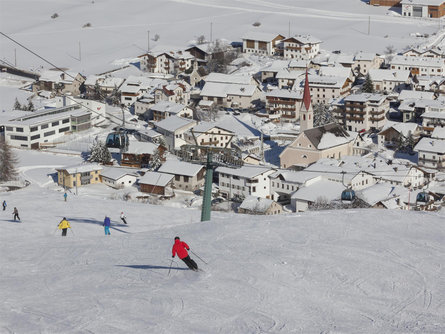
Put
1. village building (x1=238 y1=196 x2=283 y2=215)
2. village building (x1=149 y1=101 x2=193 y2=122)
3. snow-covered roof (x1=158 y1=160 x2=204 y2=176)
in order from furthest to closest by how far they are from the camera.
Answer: village building (x1=149 y1=101 x2=193 y2=122), snow-covered roof (x1=158 y1=160 x2=204 y2=176), village building (x1=238 y1=196 x2=283 y2=215)

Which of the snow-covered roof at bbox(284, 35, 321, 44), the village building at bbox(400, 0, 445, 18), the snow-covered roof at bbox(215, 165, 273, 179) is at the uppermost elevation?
the village building at bbox(400, 0, 445, 18)

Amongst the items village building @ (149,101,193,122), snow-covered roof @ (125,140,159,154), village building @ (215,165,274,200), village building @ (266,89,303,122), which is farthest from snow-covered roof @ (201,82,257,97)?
village building @ (215,165,274,200)

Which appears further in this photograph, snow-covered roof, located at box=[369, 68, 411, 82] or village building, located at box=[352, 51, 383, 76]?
village building, located at box=[352, 51, 383, 76]

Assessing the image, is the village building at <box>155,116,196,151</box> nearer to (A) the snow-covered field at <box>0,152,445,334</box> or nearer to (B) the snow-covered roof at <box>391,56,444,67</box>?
(B) the snow-covered roof at <box>391,56,444,67</box>

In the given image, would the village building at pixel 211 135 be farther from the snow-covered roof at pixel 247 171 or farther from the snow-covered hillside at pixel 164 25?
the snow-covered hillside at pixel 164 25

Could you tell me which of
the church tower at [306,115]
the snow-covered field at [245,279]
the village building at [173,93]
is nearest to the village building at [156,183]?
→ the church tower at [306,115]

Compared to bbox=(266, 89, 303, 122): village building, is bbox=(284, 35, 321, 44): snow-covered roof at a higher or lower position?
higher

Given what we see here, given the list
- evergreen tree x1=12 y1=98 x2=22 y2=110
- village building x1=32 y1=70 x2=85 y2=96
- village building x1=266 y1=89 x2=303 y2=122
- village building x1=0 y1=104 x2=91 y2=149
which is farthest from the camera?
village building x1=32 y1=70 x2=85 y2=96
